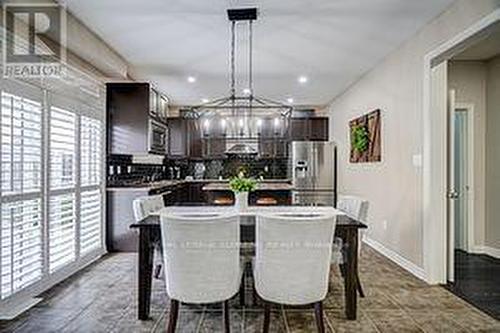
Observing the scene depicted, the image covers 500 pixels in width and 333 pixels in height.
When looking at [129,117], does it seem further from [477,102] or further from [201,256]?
[477,102]

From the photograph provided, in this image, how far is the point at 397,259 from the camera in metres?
5.09

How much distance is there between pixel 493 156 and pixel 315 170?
3706 mm

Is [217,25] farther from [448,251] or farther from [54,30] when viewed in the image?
[448,251]

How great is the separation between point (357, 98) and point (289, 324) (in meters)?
4.85

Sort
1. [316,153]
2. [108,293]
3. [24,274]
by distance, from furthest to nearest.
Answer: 1. [316,153]
2. [108,293]
3. [24,274]

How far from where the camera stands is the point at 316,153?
8.79 metres

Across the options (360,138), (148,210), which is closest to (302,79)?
(360,138)

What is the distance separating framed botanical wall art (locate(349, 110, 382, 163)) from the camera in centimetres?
589

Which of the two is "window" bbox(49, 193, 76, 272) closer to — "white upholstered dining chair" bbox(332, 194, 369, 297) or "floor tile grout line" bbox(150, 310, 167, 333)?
"floor tile grout line" bbox(150, 310, 167, 333)

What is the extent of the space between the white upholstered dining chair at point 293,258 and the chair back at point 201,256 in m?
0.19

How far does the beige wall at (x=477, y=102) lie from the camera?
18.8 feet

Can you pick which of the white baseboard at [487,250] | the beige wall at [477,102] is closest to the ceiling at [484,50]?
the beige wall at [477,102]

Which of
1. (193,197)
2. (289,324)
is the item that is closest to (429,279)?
(289,324)

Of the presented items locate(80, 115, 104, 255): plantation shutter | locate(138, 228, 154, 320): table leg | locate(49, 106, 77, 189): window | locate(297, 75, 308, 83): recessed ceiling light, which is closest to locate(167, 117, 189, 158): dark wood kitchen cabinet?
locate(297, 75, 308, 83): recessed ceiling light
